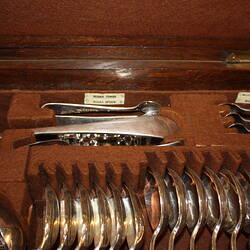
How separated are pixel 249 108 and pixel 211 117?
218 millimetres

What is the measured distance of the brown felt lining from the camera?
75 cm

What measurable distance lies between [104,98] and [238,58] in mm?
398

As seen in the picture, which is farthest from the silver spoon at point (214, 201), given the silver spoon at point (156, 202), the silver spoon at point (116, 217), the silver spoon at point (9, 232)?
the silver spoon at point (9, 232)

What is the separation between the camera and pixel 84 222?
751mm

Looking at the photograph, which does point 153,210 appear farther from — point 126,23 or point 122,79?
point 126,23

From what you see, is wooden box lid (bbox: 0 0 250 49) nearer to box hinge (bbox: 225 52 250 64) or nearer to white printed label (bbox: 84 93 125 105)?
box hinge (bbox: 225 52 250 64)

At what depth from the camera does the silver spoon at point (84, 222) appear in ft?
2.45

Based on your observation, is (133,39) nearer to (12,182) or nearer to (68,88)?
(68,88)

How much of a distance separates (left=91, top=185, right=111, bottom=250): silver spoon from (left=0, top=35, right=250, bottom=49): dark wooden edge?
0.40 metres

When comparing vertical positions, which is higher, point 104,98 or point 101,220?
point 104,98

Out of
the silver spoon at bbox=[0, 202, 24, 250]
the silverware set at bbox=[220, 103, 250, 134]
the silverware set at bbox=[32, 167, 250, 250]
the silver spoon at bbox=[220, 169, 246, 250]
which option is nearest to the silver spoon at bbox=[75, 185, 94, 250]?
the silverware set at bbox=[32, 167, 250, 250]

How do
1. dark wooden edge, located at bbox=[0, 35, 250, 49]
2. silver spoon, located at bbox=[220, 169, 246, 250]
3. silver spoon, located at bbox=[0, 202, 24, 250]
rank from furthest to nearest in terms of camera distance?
dark wooden edge, located at bbox=[0, 35, 250, 49] < silver spoon, located at bbox=[220, 169, 246, 250] < silver spoon, located at bbox=[0, 202, 24, 250]

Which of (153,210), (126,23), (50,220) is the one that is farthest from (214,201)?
(126,23)

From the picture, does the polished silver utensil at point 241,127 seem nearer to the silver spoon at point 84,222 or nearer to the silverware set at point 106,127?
the silverware set at point 106,127
